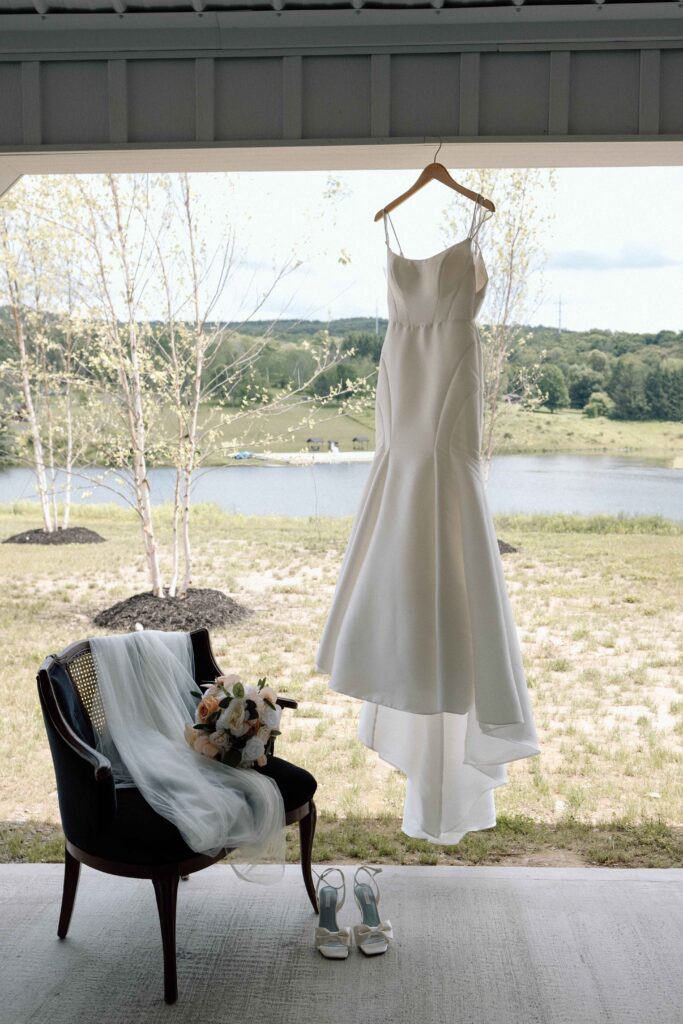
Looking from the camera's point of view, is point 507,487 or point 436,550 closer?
point 436,550

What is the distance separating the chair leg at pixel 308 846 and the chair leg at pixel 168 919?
1.65 ft

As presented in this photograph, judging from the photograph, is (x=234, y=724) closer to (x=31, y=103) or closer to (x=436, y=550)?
(x=436, y=550)

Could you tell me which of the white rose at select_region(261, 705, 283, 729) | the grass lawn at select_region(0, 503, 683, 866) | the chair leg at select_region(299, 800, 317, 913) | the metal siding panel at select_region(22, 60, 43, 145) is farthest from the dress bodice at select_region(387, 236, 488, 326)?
the grass lawn at select_region(0, 503, 683, 866)

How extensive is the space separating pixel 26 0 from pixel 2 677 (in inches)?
136

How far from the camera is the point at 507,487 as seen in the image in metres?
5.27

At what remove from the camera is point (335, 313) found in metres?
5.21

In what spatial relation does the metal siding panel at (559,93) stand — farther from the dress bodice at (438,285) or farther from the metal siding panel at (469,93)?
the dress bodice at (438,285)

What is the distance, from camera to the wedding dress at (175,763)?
2344 millimetres

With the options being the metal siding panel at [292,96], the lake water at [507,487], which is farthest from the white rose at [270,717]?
the lake water at [507,487]

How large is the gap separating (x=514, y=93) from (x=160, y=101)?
965 millimetres

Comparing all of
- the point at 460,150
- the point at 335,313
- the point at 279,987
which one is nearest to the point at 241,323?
the point at 335,313

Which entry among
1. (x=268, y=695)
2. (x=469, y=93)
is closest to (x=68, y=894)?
(x=268, y=695)

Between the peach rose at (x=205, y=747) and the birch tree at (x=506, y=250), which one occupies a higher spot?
the birch tree at (x=506, y=250)

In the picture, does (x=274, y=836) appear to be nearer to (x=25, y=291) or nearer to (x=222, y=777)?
(x=222, y=777)
